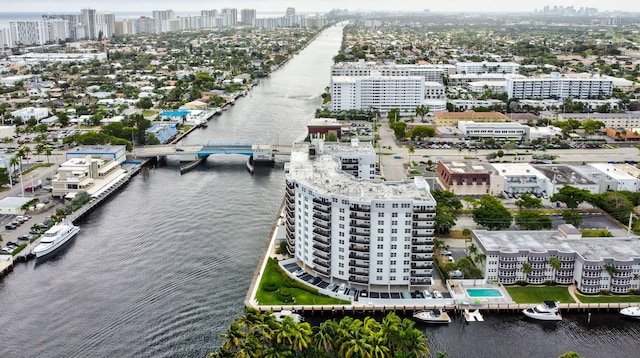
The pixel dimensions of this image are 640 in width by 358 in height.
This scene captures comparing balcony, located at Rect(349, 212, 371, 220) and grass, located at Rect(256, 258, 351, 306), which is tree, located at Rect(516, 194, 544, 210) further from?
grass, located at Rect(256, 258, 351, 306)

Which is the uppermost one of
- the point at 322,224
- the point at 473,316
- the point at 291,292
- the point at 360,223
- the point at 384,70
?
the point at 384,70

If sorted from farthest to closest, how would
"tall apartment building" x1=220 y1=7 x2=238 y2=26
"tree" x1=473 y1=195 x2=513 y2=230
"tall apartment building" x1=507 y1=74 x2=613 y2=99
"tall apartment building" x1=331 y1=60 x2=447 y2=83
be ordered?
"tall apartment building" x1=220 y1=7 x2=238 y2=26, "tall apartment building" x1=331 y1=60 x2=447 y2=83, "tall apartment building" x1=507 y1=74 x2=613 y2=99, "tree" x1=473 y1=195 x2=513 y2=230

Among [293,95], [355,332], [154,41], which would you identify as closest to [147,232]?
[355,332]

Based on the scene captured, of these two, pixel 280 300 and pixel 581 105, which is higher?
pixel 581 105

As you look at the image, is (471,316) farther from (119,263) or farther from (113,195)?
(113,195)

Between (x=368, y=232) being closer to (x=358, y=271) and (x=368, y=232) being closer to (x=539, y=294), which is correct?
(x=358, y=271)

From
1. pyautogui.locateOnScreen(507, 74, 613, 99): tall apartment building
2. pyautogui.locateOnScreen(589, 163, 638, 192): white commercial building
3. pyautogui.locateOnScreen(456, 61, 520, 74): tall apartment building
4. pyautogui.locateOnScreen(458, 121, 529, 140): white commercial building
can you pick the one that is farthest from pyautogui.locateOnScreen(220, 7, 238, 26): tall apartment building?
pyautogui.locateOnScreen(589, 163, 638, 192): white commercial building

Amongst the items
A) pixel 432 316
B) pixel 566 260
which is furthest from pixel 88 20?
pixel 566 260
